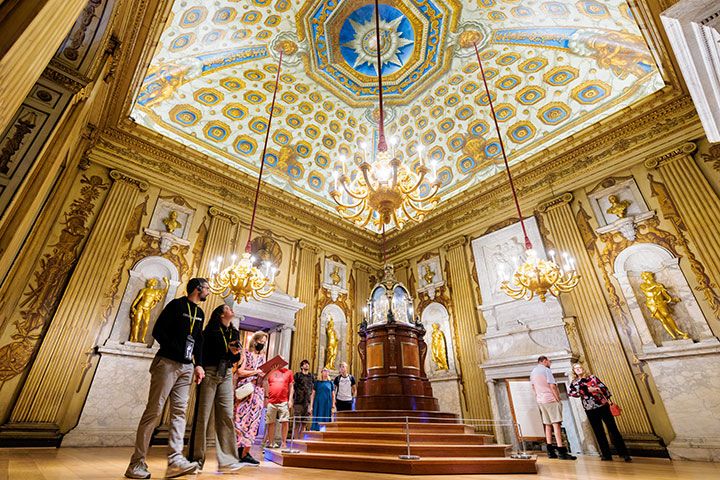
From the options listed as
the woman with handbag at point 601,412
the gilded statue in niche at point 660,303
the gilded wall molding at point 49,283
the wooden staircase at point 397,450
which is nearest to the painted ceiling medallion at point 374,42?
the gilded wall molding at point 49,283

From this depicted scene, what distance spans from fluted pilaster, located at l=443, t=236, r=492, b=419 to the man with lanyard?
22.3ft

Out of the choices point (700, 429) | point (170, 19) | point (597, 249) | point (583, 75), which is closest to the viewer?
point (700, 429)

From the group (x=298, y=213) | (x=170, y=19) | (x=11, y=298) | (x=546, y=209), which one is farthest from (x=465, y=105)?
(x=11, y=298)

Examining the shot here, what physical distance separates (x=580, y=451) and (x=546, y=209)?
4911mm

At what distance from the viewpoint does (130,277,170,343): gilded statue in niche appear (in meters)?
6.14

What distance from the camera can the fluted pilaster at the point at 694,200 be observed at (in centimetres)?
555

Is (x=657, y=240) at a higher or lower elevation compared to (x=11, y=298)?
higher

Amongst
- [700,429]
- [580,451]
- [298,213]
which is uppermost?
[298,213]

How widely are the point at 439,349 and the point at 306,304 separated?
3.66 meters

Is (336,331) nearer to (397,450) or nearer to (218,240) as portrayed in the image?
(218,240)

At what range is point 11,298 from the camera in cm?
496

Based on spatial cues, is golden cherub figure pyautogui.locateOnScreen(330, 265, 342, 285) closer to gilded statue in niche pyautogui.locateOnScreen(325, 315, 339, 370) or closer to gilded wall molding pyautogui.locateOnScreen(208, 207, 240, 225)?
gilded statue in niche pyautogui.locateOnScreen(325, 315, 339, 370)

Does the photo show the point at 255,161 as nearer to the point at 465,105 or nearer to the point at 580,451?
the point at 465,105

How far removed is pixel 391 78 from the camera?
9.11 meters
